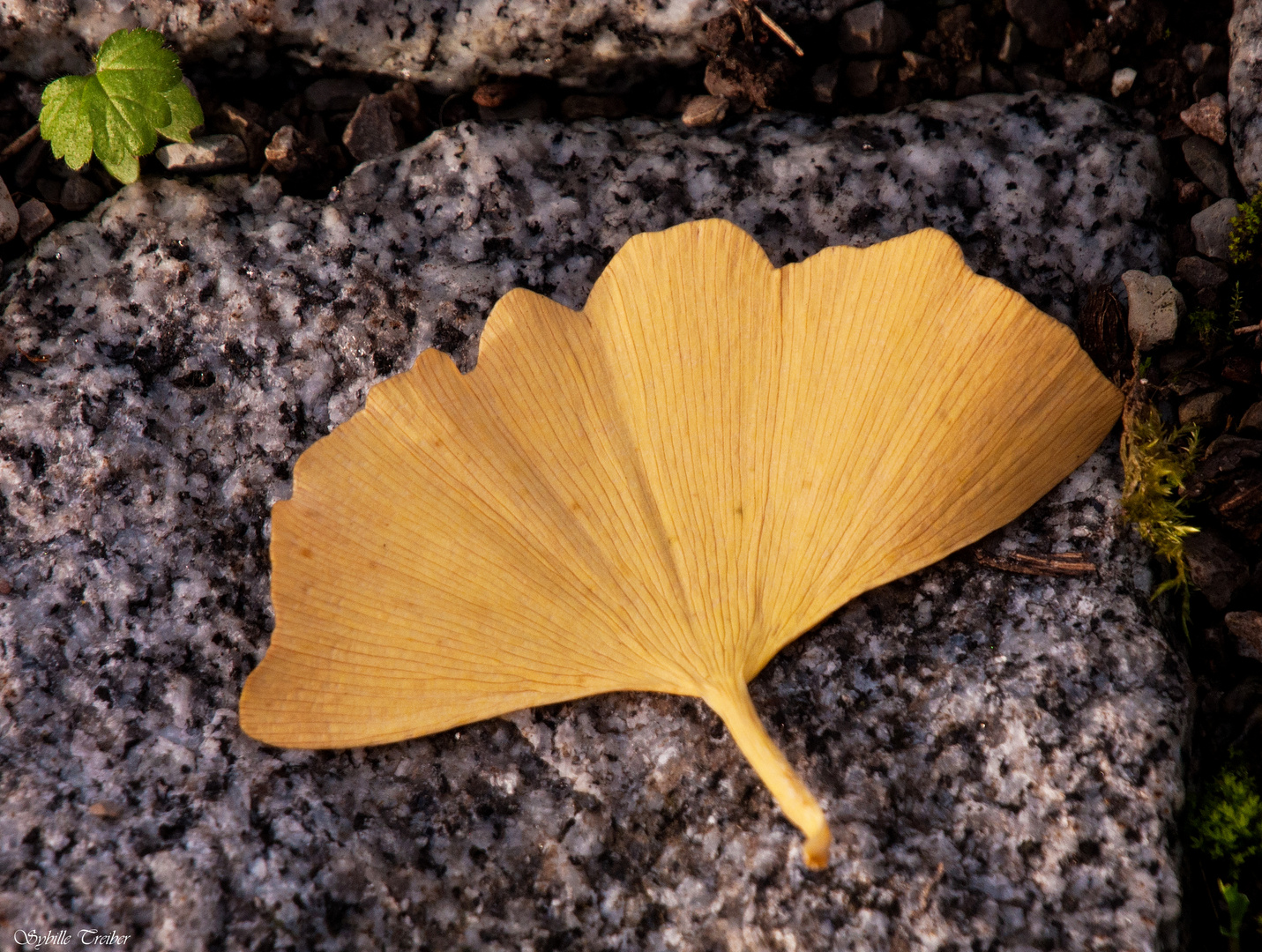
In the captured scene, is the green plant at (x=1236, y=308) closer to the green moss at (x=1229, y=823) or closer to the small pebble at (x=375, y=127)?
the green moss at (x=1229, y=823)

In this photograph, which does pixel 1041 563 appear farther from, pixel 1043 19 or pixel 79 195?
pixel 79 195

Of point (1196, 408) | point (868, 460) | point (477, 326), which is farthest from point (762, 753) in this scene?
point (1196, 408)

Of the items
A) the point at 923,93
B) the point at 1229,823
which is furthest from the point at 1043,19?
the point at 1229,823

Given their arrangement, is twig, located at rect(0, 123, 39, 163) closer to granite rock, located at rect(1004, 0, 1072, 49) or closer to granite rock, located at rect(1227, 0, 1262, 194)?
granite rock, located at rect(1004, 0, 1072, 49)

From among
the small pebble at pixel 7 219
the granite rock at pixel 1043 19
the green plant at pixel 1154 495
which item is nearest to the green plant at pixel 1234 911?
the green plant at pixel 1154 495

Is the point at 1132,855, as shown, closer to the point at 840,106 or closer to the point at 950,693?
the point at 950,693

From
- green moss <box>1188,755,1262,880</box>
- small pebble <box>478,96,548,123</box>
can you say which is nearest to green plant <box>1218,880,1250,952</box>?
green moss <box>1188,755,1262,880</box>

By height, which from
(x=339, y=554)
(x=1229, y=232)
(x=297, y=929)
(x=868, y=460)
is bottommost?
(x=297, y=929)

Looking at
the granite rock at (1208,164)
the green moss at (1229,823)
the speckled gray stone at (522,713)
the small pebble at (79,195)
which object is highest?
the granite rock at (1208,164)
